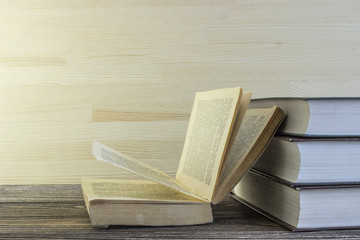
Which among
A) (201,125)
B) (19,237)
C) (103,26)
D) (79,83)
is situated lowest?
(19,237)

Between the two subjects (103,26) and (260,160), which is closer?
(260,160)

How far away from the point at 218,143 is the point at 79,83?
0.99m

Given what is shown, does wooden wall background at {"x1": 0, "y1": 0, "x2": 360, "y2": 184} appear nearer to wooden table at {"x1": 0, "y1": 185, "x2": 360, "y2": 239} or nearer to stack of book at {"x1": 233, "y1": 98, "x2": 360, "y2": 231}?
wooden table at {"x1": 0, "y1": 185, "x2": 360, "y2": 239}

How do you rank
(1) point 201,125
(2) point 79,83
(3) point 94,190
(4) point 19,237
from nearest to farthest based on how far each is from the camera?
1. (4) point 19,237
2. (3) point 94,190
3. (1) point 201,125
4. (2) point 79,83

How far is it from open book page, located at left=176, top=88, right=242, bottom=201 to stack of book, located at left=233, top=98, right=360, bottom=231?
0.09 m

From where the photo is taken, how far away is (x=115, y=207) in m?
0.56

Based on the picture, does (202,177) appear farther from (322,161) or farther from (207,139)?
(322,161)

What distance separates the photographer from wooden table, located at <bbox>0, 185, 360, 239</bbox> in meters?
0.54

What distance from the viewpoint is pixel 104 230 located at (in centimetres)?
56

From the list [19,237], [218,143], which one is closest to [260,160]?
[218,143]

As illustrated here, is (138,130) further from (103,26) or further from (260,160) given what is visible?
(260,160)

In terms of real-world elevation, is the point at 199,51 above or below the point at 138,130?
above

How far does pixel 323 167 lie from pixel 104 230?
30 centimetres

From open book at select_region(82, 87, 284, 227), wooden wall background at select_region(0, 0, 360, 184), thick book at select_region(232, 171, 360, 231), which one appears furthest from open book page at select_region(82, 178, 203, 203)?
wooden wall background at select_region(0, 0, 360, 184)
